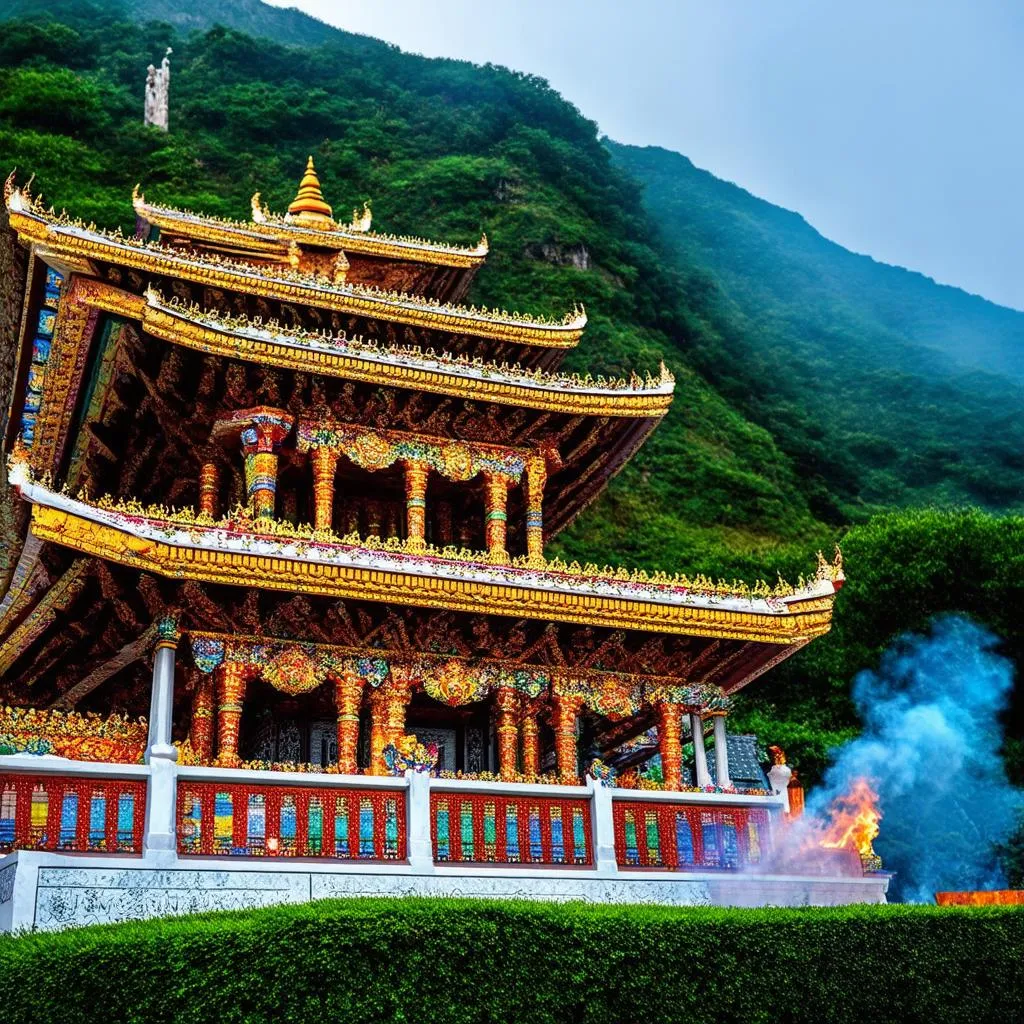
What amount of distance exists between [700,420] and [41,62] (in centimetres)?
3608

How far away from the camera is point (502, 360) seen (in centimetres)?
2350

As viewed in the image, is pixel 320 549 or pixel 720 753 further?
pixel 720 753

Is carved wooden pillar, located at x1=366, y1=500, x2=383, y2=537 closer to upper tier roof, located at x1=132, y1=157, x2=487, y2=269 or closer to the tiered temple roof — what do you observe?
the tiered temple roof

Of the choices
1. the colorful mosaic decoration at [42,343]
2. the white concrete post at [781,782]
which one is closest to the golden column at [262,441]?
the colorful mosaic decoration at [42,343]

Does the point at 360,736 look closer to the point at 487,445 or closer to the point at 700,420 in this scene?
the point at 487,445

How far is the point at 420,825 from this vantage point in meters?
15.0

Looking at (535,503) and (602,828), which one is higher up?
(535,503)

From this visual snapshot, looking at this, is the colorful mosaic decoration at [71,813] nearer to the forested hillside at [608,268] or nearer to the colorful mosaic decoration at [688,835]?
the colorful mosaic decoration at [688,835]

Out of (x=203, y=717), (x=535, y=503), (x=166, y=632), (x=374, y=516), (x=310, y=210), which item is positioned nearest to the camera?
(x=166, y=632)

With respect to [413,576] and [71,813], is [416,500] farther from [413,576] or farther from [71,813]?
[71,813]

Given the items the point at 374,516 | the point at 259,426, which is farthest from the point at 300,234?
the point at 259,426

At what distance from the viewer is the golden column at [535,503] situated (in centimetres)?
2086

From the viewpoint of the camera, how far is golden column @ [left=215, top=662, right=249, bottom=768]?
53.1ft

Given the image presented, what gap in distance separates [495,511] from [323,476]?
2.72 meters
